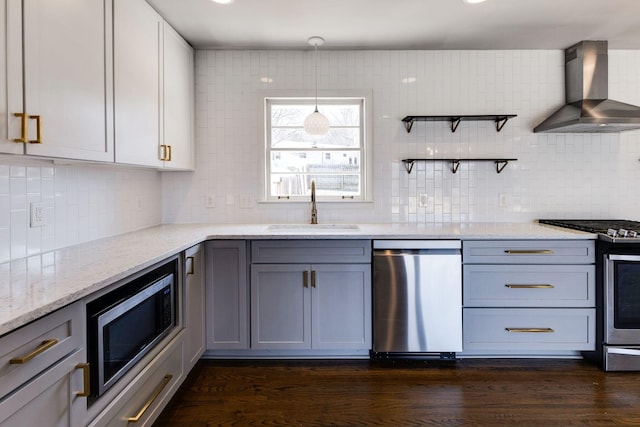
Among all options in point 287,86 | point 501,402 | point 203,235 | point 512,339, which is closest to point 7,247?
point 203,235

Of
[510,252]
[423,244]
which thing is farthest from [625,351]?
[423,244]

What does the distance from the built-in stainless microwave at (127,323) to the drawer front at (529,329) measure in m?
1.87

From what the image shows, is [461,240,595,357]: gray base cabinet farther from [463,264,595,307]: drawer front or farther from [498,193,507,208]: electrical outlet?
[498,193,507,208]: electrical outlet

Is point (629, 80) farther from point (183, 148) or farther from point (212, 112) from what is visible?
point (183, 148)

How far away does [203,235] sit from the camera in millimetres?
2504

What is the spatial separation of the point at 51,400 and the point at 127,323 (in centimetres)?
47

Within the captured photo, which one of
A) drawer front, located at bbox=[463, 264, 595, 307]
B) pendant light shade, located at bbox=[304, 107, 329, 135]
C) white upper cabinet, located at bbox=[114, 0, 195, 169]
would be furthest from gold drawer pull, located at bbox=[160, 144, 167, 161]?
drawer front, located at bbox=[463, 264, 595, 307]

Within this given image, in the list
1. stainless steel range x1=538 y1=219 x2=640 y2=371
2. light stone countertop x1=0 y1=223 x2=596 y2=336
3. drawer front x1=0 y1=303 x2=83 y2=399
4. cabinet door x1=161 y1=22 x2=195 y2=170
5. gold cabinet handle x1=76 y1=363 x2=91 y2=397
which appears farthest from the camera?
cabinet door x1=161 y1=22 x2=195 y2=170

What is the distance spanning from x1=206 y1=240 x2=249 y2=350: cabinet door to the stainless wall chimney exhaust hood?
254cm

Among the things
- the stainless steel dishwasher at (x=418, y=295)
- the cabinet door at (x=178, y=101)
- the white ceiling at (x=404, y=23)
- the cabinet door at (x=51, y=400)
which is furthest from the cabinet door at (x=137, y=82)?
the stainless steel dishwasher at (x=418, y=295)

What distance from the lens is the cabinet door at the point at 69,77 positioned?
55.1 inches

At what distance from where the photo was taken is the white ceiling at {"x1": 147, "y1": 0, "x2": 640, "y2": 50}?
2422 millimetres

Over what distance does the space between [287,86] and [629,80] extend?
2828 millimetres

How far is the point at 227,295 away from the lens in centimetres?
258
